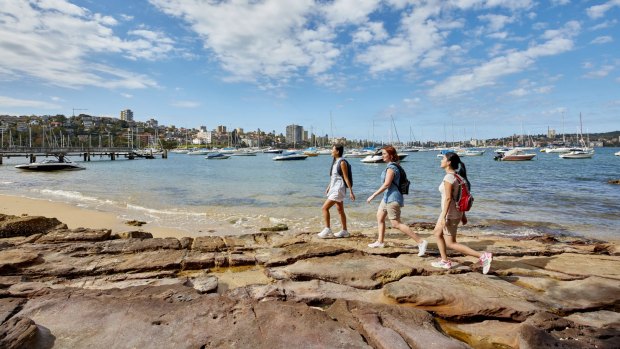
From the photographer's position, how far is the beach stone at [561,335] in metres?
2.99

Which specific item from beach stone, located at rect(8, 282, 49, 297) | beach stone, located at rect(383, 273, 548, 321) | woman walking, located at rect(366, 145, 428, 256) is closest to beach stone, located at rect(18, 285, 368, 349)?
beach stone, located at rect(8, 282, 49, 297)

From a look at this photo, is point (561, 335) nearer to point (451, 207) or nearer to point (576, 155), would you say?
point (451, 207)

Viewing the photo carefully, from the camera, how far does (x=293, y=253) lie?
5.89 meters

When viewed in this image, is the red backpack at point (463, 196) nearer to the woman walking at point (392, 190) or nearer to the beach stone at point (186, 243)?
the woman walking at point (392, 190)

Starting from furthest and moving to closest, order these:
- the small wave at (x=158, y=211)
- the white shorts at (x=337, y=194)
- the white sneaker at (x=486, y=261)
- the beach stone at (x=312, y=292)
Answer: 1. the small wave at (x=158, y=211)
2. the white shorts at (x=337, y=194)
3. the white sneaker at (x=486, y=261)
4. the beach stone at (x=312, y=292)

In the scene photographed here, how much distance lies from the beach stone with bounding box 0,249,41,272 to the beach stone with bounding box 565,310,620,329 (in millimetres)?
7296

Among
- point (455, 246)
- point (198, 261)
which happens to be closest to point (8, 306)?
point (198, 261)

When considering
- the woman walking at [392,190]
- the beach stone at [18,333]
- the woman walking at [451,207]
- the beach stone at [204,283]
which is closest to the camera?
the beach stone at [18,333]

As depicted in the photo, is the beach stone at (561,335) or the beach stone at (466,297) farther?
the beach stone at (466,297)

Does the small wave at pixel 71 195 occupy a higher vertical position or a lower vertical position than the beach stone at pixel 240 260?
lower

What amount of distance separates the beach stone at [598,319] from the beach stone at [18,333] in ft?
17.3

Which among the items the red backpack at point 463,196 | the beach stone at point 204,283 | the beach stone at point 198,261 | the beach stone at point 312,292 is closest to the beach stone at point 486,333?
the beach stone at point 312,292

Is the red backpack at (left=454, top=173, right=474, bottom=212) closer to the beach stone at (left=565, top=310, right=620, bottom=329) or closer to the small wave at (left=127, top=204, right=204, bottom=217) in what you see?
the beach stone at (left=565, top=310, right=620, bottom=329)

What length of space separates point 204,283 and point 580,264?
626 centimetres
